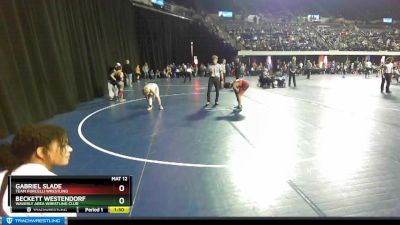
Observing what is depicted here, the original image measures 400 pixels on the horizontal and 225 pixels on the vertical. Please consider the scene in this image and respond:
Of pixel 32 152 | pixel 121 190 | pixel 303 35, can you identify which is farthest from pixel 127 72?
pixel 303 35

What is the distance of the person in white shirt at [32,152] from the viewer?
1.75 metres

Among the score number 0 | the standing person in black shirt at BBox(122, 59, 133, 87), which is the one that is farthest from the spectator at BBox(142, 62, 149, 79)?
the score number 0

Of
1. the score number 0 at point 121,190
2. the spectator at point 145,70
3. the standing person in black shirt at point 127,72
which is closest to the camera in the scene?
the score number 0 at point 121,190

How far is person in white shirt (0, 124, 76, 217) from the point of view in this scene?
1748mm

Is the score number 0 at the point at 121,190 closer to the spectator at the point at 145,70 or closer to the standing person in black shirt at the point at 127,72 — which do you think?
the standing person in black shirt at the point at 127,72

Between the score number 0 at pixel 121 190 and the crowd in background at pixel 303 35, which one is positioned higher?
the crowd in background at pixel 303 35

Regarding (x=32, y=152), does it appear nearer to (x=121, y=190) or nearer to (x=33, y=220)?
(x=33, y=220)

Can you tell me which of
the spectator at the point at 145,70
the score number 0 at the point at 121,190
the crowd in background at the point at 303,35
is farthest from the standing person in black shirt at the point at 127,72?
the score number 0 at the point at 121,190

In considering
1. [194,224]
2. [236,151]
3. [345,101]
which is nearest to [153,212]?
[194,224]

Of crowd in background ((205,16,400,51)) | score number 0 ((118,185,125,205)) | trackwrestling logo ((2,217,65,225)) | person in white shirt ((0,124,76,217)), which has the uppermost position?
crowd in background ((205,16,400,51))

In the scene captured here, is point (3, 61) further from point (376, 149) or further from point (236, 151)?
point (376, 149)

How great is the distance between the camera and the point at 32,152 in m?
1.78

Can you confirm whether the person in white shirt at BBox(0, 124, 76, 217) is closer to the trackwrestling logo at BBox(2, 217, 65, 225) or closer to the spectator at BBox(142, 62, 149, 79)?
the trackwrestling logo at BBox(2, 217, 65, 225)

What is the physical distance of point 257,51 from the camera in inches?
1177
